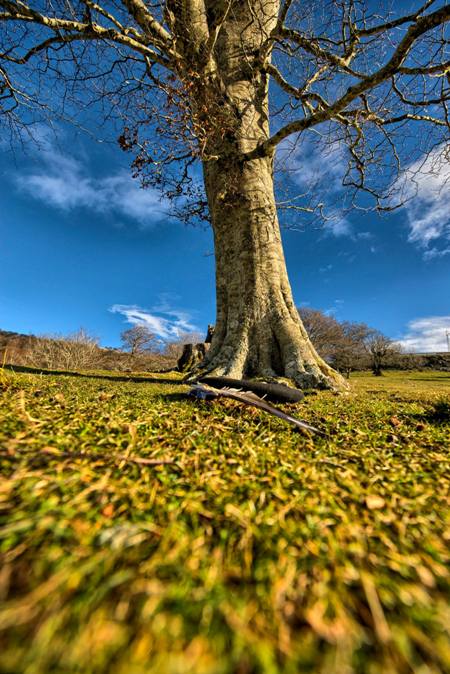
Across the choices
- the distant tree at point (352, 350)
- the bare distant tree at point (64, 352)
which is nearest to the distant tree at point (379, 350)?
the distant tree at point (352, 350)

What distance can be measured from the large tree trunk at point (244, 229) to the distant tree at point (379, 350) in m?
35.3

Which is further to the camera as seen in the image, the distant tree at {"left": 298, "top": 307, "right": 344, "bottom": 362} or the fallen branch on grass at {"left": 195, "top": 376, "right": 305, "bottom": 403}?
the distant tree at {"left": 298, "top": 307, "right": 344, "bottom": 362}

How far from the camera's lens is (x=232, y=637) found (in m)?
0.51

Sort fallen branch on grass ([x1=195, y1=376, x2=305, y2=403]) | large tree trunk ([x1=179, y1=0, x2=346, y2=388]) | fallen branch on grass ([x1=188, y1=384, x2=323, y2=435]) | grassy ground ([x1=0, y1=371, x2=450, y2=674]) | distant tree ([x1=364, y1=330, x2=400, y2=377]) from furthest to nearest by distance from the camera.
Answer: distant tree ([x1=364, y1=330, x2=400, y2=377]) → large tree trunk ([x1=179, y1=0, x2=346, y2=388]) → fallen branch on grass ([x1=195, y1=376, x2=305, y2=403]) → fallen branch on grass ([x1=188, y1=384, x2=323, y2=435]) → grassy ground ([x1=0, y1=371, x2=450, y2=674])

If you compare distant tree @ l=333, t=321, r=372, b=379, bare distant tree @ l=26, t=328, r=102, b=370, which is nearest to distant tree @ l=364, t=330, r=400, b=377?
distant tree @ l=333, t=321, r=372, b=379

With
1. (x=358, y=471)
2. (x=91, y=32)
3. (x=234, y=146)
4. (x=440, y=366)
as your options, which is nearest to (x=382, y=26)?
(x=234, y=146)

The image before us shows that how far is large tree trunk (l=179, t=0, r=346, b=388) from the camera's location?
460 cm

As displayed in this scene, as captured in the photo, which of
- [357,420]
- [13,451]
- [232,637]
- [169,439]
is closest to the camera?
[232,637]

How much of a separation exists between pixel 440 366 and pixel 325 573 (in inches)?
1721

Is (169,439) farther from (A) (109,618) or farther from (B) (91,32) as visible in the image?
(B) (91,32)

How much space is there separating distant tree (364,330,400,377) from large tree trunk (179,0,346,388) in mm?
35290

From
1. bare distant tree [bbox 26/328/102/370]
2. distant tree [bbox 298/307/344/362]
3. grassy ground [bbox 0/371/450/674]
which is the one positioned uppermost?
distant tree [bbox 298/307/344/362]

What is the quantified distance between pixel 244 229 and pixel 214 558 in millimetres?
5071

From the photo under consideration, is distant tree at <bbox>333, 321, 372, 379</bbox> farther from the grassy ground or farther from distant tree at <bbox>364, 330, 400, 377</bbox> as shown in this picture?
the grassy ground
